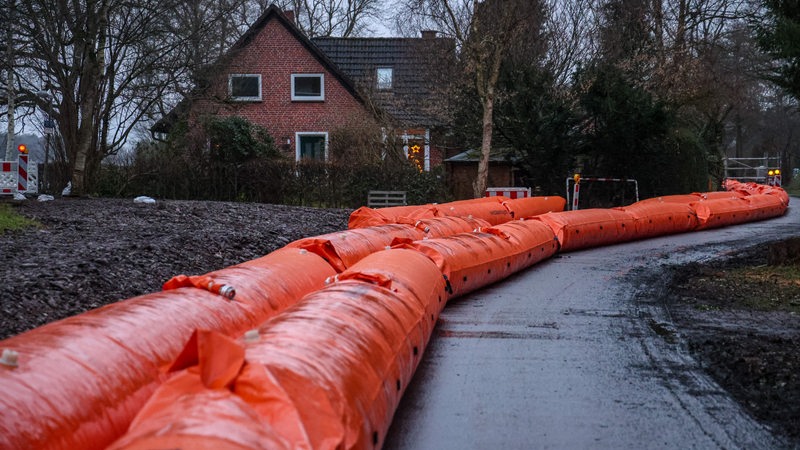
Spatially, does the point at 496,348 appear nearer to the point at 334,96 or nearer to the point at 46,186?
the point at 46,186

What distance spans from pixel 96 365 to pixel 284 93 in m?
31.8

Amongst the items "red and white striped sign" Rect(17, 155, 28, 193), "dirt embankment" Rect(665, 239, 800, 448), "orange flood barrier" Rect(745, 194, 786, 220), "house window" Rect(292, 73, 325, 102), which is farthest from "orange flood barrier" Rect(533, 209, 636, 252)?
"house window" Rect(292, 73, 325, 102)

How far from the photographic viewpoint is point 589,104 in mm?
25219

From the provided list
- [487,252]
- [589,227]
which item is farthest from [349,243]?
[589,227]

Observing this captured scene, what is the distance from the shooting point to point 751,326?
8961 mm

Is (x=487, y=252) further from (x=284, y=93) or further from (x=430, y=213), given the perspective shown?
(x=284, y=93)

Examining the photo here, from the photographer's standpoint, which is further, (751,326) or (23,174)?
(23,174)

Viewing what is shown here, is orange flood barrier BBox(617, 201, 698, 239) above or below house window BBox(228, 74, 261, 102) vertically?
below

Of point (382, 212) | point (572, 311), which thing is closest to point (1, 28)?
point (382, 212)

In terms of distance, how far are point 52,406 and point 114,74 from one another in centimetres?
1918

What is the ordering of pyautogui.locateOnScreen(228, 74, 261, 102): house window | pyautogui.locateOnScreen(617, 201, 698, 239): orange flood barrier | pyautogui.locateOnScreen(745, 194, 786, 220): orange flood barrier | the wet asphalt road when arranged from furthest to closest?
pyautogui.locateOnScreen(228, 74, 261, 102): house window, pyautogui.locateOnScreen(745, 194, 786, 220): orange flood barrier, pyautogui.locateOnScreen(617, 201, 698, 239): orange flood barrier, the wet asphalt road

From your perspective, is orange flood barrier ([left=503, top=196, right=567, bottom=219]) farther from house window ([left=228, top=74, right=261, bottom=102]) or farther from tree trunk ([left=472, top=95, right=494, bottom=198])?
house window ([left=228, top=74, right=261, bottom=102])

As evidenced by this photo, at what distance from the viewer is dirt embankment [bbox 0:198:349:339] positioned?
7.84 meters

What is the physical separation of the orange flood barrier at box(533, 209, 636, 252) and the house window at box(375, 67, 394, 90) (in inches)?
603
